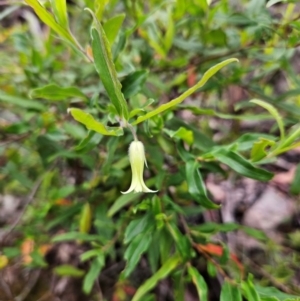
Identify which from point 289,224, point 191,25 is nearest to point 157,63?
point 191,25

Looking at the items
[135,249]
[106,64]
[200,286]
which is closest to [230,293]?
[200,286]

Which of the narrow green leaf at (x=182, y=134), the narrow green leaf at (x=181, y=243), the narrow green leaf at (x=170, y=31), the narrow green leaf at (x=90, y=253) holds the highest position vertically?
the narrow green leaf at (x=170, y=31)

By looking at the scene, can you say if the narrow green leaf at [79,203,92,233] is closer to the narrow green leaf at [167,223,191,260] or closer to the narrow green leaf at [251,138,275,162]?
the narrow green leaf at [167,223,191,260]

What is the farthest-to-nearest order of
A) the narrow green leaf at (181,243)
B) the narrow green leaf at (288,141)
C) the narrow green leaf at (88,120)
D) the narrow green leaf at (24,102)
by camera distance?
the narrow green leaf at (24,102) → the narrow green leaf at (181,243) → the narrow green leaf at (288,141) → the narrow green leaf at (88,120)

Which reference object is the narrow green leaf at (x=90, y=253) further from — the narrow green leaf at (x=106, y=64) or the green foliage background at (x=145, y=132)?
the narrow green leaf at (x=106, y=64)

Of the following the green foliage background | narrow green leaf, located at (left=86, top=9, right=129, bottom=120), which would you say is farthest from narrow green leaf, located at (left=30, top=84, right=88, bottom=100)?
narrow green leaf, located at (left=86, top=9, right=129, bottom=120)

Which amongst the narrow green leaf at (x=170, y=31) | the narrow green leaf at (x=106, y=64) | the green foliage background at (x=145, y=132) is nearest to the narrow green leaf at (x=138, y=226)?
the green foliage background at (x=145, y=132)
